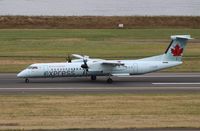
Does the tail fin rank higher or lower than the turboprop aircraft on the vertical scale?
higher

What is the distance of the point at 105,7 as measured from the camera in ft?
508

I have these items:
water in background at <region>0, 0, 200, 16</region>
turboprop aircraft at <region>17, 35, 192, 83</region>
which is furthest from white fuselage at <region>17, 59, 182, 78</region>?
water in background at <region>0, 0, 200, 16</region>

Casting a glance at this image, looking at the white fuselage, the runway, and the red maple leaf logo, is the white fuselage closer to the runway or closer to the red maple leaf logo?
the runway

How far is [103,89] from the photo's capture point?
40.5m

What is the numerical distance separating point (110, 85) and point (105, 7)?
11333 centimetres

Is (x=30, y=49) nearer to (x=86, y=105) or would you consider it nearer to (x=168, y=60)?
(x=168, y=60)

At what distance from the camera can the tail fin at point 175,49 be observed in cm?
4612

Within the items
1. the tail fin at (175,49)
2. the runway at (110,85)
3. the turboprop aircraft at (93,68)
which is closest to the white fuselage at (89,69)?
the turboprop aircraft at (93,68)

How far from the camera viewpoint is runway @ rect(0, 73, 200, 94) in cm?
3984

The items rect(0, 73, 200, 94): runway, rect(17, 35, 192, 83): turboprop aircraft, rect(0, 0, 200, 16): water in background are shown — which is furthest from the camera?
rect(0, 0, 200, 16): water in background

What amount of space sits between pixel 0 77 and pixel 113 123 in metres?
23.3

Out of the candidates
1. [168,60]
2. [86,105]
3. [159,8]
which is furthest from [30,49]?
[159,8]

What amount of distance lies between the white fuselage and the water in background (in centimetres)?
8755

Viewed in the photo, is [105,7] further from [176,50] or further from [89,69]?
[89,69]
